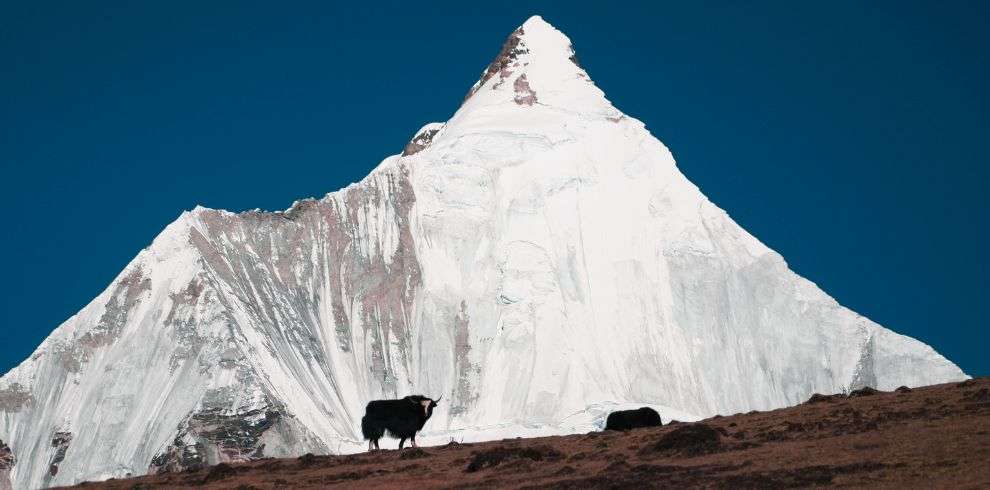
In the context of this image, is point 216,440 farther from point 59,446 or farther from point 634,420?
point 634,420

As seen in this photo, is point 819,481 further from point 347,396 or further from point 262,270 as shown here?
point 262,270

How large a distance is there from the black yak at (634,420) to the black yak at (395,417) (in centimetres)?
603

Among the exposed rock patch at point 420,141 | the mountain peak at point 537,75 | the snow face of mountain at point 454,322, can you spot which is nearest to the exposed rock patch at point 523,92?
the mountain peak at point 537,75

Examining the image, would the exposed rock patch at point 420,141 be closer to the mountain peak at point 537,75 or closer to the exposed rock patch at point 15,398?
the mountain peak at point 537,75

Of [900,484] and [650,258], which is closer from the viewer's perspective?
[900,484]

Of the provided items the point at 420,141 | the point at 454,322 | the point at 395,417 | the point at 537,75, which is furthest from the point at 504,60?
the point at 395,417

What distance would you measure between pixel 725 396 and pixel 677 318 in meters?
8.45

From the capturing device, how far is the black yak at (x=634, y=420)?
4250 centimetres

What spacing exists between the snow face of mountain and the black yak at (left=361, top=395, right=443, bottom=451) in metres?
37.7

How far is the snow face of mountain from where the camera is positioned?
85188mm

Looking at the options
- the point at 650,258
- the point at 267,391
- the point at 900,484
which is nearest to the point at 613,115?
the point at 650,258

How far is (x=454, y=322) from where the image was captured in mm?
100188

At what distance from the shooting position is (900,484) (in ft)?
80.9

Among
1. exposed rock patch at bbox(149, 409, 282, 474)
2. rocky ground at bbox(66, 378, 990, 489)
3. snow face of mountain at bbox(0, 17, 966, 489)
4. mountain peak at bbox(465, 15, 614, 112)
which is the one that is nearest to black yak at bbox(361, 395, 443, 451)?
rocky ground at bbox(66, 378, 990, 489)
